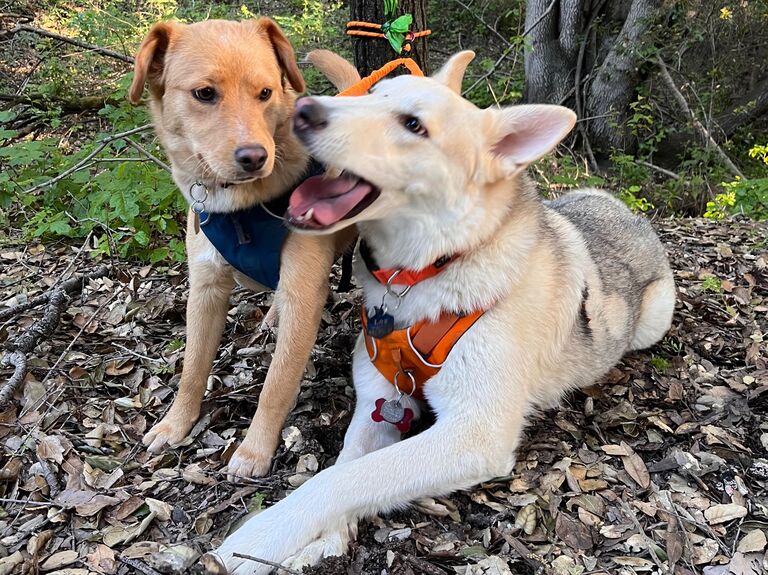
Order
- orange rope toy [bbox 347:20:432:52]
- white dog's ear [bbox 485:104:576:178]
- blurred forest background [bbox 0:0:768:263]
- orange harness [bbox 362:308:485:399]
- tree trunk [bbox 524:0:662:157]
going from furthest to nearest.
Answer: tree trunk [bbox 524:0:662:157] < blurred forest background [bbox 0:0:768:263] < orange rope toy [bbox 347:20:432:52] < orange harness [bbox 362:308:485:399] < white dog's ear [bbox 485:104:576:178]

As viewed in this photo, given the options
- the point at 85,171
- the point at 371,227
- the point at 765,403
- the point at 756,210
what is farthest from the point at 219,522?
the point at 756,210

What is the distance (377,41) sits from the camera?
14.2 ft

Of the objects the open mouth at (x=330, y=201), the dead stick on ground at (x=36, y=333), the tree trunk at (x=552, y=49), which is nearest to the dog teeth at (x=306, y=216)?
the open mouth at (x=330, y=201)

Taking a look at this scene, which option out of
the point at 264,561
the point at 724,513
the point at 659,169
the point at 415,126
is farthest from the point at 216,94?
the point at 659,169

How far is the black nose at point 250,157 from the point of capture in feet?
8.24

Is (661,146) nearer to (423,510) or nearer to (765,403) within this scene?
(765,403)

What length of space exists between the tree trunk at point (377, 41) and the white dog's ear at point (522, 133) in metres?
1.87

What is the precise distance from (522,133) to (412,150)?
55 cm

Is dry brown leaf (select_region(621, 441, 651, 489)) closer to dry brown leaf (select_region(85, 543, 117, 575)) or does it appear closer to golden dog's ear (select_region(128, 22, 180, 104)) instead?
dry brown leaf (select_region(85, 543, 117, 575))

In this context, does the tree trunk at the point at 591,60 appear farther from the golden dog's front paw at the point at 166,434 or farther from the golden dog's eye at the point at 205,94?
the golden dog's front paw at the point at 166,434

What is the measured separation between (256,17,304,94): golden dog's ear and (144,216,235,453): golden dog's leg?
891mm

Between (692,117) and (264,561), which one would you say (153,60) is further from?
(692,117)

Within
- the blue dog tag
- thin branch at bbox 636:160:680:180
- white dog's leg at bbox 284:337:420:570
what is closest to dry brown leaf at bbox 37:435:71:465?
white dog's leg at bbox 284:337:420:570

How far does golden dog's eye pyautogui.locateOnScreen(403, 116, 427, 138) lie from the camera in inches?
100
